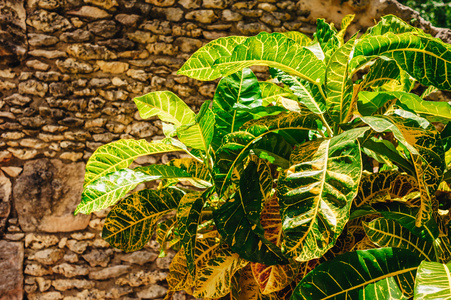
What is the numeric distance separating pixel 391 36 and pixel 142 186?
213 cm

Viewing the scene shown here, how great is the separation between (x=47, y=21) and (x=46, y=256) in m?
1.80

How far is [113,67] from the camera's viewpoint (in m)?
2.31

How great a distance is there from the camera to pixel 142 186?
2.32 meters

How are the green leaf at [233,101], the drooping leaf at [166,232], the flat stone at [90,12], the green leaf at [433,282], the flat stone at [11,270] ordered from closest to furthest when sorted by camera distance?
the green leaf at [433,282] → the green leaf at [233,101] → the drooping leaf at [166,232] → the flat stone at [11,270] → the flat stone at [90,12]

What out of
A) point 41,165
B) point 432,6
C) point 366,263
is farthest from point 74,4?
point 432,6

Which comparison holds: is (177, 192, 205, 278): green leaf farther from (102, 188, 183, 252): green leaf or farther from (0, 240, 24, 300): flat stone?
(0, 240, 24, 300): flat stone

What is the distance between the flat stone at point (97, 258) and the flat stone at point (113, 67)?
4.66 ft

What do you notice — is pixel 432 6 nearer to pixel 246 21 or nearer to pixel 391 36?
pixel 246 21

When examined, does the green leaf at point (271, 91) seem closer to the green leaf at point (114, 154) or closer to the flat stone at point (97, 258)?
the green leaf at point (114, 154)

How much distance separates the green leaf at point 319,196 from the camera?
379 millimetres

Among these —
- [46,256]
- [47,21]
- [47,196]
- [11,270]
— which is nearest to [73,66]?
[47,21]

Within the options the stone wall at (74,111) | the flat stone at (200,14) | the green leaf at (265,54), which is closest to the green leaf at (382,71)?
the green leaf at (265,54)

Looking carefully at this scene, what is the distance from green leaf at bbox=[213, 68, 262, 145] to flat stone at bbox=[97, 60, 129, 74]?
1957mm

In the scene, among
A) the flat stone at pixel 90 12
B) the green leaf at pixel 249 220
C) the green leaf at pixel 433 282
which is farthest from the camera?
the flat stone at pixel 90 12
